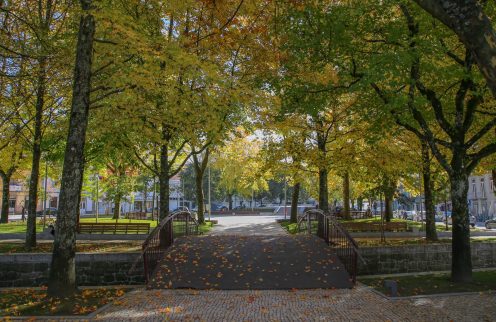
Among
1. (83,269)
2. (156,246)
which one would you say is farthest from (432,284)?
(83,269)

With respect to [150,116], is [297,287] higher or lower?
lower

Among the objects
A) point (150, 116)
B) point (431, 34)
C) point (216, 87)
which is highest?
point (431, 34)

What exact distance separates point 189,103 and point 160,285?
4.96 meters

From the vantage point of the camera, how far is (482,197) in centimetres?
6006

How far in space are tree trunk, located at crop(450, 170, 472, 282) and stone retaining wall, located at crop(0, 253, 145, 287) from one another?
29.3 feet

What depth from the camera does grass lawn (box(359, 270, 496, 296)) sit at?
10.5 metres

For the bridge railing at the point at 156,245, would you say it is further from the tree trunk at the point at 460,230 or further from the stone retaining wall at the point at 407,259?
the tree trunk at the point at 460,230

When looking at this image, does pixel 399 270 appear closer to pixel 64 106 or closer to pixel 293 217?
pixel 64 106

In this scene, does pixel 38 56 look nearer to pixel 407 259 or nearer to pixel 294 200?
pixel 407 259

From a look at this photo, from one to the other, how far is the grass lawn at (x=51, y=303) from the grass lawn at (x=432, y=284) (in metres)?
6.68

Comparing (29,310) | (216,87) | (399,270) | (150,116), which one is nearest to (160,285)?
(29,310)

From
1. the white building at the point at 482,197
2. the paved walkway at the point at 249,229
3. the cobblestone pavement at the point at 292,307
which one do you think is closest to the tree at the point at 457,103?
the cobblestone pavement at the point at 292,307

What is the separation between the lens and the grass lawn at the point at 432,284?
10.5 meters

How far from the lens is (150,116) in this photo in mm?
12672
